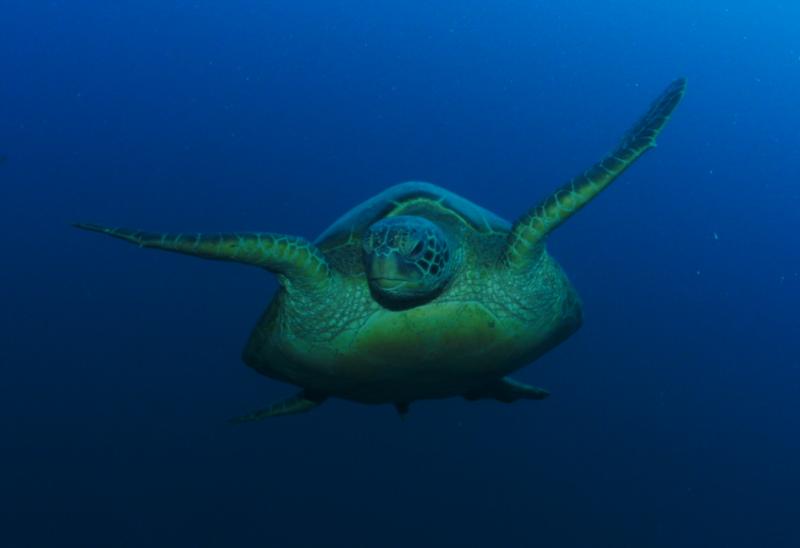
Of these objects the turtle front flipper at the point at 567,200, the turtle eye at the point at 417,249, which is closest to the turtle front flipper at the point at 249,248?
the turtle eye at the point at 417,249

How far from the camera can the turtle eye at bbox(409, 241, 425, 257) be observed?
9.87 ft

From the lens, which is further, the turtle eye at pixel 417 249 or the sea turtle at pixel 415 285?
the sea turtle at pixel 415 285

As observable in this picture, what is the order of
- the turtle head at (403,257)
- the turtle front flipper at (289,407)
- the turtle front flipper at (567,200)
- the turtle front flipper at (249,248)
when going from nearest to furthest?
the turtle head at (403,257) < the turtle front flipper at (249,248) < the turtle front flipper at (567,200) < the turtle front flipper at (289,407)

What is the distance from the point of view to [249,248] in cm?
324

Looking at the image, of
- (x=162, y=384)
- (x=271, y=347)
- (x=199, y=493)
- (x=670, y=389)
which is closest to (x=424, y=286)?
(x=271, y=347)

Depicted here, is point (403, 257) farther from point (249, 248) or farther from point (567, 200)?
point (567, 200)

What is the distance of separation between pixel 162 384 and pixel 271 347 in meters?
14.6

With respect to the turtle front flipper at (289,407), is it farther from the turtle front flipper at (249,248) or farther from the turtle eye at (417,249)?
the turtle eye at (417,249)

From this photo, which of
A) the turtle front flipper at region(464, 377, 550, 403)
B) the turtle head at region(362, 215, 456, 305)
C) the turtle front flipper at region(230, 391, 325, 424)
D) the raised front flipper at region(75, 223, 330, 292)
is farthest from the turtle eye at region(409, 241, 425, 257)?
the turtle front flipper at region(230, 391, 325, 424)

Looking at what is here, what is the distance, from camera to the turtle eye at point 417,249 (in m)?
3.01

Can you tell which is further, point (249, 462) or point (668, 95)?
point (249, 462)

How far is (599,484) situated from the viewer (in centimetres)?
1441

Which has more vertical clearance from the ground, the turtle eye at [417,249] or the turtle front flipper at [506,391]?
the turtle eye at [417,249]

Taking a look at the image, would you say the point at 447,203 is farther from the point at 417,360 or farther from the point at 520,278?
the point at 417,360
